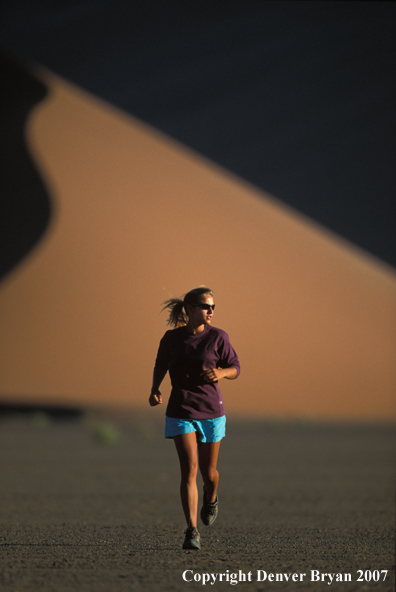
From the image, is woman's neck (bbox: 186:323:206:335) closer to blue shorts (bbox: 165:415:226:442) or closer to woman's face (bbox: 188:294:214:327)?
woman's face (bbox: 188:294:214:327)

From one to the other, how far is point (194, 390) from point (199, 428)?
0.71ft

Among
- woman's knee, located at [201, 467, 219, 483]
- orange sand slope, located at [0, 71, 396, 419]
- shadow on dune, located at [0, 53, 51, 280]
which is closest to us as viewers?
woman's knee, located at [201, 467, 219, 483]

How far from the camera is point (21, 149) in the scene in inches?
936

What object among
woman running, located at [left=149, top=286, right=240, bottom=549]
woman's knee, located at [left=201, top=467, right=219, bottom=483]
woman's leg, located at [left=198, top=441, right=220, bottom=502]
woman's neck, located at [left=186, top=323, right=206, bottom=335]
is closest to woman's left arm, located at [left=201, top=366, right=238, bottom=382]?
woman running, located at [left=149, top=286, right=240, bottom=549]

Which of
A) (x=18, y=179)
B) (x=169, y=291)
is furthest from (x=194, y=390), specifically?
(x=18, y=179)

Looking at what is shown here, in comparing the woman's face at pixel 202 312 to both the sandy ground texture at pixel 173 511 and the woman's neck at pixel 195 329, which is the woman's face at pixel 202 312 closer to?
the woman's neck at pixel 195 329

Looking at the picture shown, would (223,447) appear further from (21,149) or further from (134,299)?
(21,149)

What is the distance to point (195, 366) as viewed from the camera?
3836 mm

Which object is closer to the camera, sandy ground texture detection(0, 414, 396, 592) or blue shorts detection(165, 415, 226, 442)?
sandy ground texture detection(0, 414, 396, 592)

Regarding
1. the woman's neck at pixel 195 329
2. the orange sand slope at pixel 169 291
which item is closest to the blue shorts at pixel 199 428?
the woman's neck at pixel 195 329

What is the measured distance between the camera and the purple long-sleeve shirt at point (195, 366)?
3.82 metres

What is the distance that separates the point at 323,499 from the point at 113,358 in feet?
15.9

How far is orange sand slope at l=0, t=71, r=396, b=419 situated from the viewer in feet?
38.7

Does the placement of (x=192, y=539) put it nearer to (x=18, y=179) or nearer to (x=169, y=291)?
(x=169, y=291)
